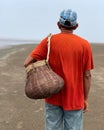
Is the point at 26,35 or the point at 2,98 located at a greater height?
the point at 2,98

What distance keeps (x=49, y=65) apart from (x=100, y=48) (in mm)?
12946

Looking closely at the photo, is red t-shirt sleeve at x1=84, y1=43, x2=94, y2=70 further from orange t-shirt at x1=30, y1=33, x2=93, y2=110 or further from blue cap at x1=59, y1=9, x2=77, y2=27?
blue cap at x1=59, y1=9, x2=77, y2=27

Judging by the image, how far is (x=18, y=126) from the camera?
213 inches

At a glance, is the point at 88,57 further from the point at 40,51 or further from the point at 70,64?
the point at 40,51

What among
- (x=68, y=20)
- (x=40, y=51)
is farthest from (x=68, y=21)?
(x=40, y=51)

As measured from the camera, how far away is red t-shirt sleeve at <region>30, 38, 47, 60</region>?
11.9 ft

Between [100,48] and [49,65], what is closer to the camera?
[49,65]

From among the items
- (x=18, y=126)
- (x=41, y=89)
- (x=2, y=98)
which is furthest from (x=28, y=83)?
(x=2, y=98)

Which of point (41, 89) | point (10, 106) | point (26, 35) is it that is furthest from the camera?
point (26, 35)

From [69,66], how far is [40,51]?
33cm

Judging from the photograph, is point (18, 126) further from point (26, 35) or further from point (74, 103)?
point (26, 35)

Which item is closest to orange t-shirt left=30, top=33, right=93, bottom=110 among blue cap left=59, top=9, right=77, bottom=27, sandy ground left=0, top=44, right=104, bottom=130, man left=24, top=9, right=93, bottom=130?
man left=24, top=9, right=93, bottom=130

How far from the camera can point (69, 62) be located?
360cm

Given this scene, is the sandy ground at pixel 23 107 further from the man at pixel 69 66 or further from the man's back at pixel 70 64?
the man's back at pixel 70 64
